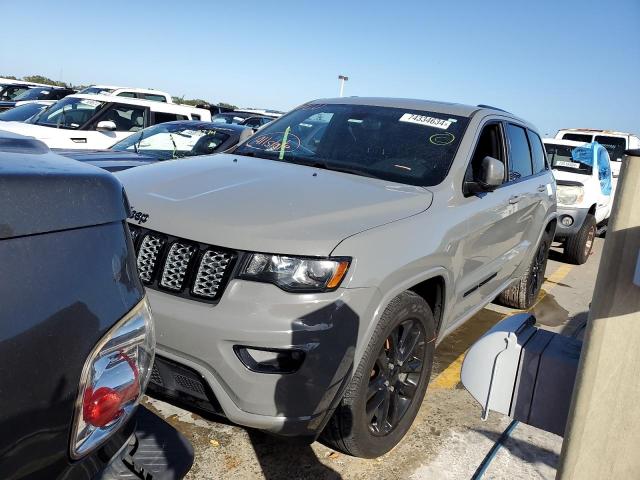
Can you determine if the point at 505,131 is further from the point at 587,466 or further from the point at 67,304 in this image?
the point at 67,304

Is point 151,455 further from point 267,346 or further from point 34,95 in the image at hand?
point 34,95

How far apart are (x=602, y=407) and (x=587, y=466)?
147 mm

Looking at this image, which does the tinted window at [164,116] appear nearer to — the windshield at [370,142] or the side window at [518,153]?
the windshield at [370,142]

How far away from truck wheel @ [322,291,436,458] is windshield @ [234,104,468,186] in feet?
2.86

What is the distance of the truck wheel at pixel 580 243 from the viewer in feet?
26.1

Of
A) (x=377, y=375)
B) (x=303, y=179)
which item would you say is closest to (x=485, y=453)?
(x=377, y=375)

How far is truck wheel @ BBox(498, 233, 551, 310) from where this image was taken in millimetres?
5344

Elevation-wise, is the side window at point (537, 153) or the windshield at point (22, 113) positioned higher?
the side window at point (537, 153)

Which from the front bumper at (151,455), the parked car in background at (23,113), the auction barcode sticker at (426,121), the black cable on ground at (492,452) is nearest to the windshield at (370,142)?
the auction barcode sticker at (426,121)

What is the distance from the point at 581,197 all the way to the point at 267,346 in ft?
22.3

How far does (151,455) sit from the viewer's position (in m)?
1.44

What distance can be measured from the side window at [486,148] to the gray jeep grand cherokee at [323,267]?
0.03 m

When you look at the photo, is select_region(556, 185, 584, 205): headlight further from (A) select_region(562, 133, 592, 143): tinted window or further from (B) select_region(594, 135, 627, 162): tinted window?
(A) select_region(562, 133, 592, 143): tinted window

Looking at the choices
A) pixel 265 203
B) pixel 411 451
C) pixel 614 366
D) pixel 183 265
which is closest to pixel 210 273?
pixel 183 265
